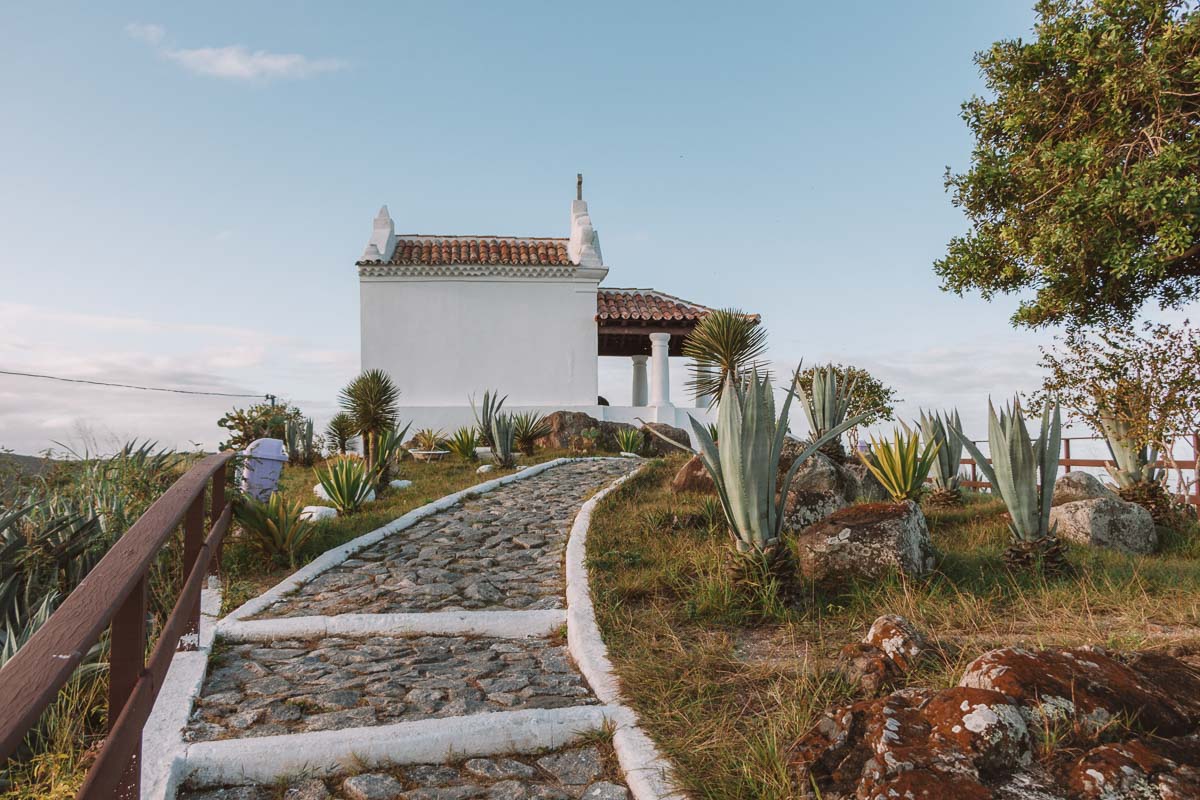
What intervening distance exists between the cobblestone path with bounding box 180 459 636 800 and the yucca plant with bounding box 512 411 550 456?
7.24 meters

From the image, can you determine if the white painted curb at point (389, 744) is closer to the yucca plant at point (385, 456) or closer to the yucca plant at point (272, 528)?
the yucca plant at point (272, 528)

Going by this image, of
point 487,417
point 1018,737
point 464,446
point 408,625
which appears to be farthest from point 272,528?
point 487,417

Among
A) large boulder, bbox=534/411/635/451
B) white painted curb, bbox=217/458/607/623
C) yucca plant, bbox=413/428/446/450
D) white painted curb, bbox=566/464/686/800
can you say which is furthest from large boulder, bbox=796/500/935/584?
yucca plant, bbox=413/428/446/450

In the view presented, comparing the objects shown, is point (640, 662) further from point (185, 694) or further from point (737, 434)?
point (185, 694)

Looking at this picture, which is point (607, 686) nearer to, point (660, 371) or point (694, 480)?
point (694, 480)

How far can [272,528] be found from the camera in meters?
6.86

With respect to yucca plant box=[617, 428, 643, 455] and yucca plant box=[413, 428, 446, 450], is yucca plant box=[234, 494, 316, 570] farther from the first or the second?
yucca plant box=[617, 428, 643, 455]

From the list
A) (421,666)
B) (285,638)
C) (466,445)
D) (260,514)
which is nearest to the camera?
(421,666)

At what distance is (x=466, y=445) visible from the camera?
1502 cm

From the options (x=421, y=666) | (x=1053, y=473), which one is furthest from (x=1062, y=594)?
(x=421, y=666)

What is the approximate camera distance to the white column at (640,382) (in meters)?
20.8

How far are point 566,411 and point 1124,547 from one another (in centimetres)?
1153

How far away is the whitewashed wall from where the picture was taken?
60.1 feet

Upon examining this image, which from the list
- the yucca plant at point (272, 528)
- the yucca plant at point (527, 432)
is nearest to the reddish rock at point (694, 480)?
the yucca plant at point (272, 528)
